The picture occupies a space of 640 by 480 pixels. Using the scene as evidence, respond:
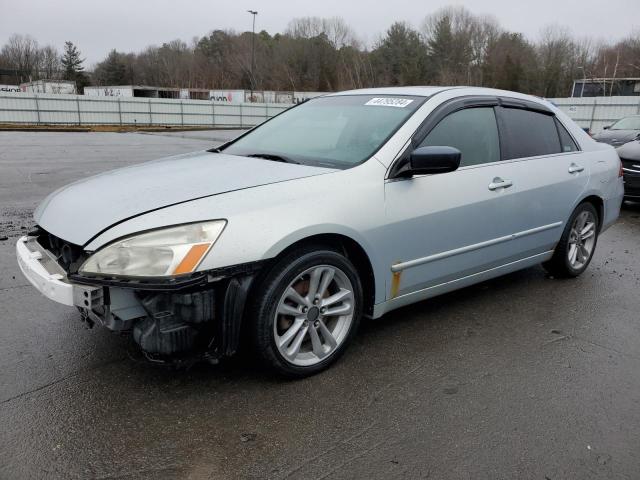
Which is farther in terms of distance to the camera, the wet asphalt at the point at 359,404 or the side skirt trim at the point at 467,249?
the side skirt trim at the point at 467,249

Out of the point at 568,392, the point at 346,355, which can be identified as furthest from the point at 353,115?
the point at 568,392

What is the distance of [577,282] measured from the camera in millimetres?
4941

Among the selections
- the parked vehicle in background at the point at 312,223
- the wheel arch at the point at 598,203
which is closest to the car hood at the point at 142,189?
the parked vehicle in background at the point at 312,223

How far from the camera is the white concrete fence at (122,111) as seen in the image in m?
32.1

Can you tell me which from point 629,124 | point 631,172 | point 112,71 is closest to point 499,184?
point 631,172

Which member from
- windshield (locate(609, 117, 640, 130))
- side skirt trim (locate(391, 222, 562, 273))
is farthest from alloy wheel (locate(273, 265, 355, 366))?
windshield (locate(609, 117, 640, 130))

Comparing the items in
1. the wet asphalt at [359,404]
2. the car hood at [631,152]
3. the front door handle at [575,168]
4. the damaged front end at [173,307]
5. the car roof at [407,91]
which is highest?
the car roof at [407,91]

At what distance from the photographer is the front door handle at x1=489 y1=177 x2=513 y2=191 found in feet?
12.4

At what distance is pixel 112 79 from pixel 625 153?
110024mm

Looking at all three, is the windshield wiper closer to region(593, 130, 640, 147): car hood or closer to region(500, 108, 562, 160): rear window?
region(500, 108, 562, 160): rear window

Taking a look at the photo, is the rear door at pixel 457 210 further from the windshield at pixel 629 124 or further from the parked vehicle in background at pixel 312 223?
the windshield at pixel 629 124

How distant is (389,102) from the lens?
3.78 meters

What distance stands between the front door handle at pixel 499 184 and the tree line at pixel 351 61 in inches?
2379

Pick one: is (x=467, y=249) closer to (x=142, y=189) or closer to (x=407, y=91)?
(x=407, y=91)
